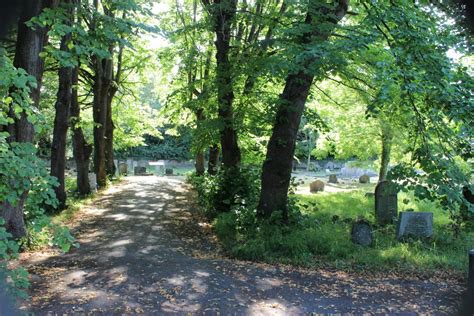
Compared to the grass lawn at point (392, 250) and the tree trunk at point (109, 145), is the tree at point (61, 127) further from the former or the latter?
the tree trunk at point (109, 145)

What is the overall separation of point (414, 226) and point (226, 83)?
660 centimetres

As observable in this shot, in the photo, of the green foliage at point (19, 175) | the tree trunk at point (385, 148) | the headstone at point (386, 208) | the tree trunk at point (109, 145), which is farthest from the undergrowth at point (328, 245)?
the tree trunk at point (109, 145)

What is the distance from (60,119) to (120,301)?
31.5ft

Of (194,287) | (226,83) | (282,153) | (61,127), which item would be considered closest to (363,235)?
(282,153)

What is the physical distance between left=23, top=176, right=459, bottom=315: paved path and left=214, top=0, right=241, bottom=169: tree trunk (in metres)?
4.69

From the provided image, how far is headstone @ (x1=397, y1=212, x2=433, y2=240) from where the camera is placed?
33.9 feet

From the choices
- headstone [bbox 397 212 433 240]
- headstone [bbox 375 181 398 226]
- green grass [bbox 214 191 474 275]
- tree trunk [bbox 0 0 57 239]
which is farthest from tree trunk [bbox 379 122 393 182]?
tree trunk [bbox 0 0 57 239]

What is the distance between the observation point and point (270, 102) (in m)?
10.8

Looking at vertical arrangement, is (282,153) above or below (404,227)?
above

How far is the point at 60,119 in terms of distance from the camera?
45.4 feet

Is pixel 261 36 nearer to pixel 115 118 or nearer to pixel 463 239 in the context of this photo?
pixel 463 239

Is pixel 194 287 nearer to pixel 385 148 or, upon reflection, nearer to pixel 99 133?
pixel 385 148

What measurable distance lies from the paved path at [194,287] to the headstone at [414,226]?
2.94 m

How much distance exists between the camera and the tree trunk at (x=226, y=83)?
1223cm
